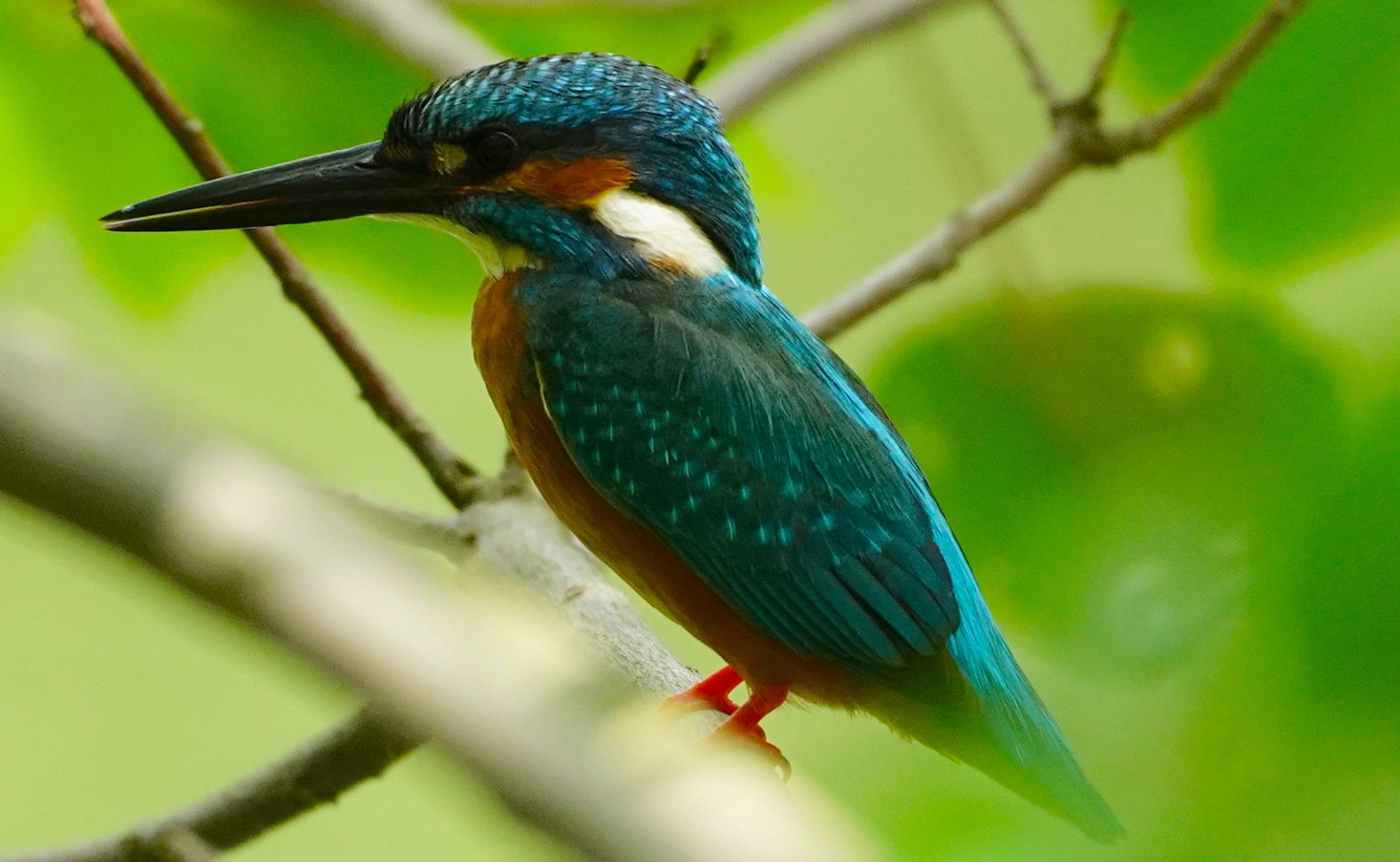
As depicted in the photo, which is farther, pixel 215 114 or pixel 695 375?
pixel 215 114

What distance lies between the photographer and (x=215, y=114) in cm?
210

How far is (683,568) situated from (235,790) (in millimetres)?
546

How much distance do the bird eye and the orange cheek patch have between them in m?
0.02

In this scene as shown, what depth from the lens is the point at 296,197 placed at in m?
1.68

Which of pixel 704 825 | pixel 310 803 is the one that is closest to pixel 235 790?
pixel 310 803

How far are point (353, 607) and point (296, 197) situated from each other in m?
1.35

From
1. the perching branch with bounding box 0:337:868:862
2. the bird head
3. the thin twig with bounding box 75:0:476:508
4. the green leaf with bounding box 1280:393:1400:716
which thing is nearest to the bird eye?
the bird head

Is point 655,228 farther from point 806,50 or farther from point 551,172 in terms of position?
point 806,50

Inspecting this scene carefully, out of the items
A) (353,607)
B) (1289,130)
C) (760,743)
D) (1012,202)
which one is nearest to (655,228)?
(1012,202)

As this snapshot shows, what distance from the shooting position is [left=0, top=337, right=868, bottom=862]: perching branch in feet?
1.27

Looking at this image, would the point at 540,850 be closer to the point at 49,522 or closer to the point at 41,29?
the point at 49,522

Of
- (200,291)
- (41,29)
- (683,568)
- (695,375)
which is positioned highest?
(41,29)

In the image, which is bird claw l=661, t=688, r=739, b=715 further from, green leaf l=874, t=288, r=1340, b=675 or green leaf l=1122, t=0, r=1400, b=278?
green leaf l=1122, t=0, r=1400, b=278

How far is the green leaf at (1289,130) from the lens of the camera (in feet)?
5.73
